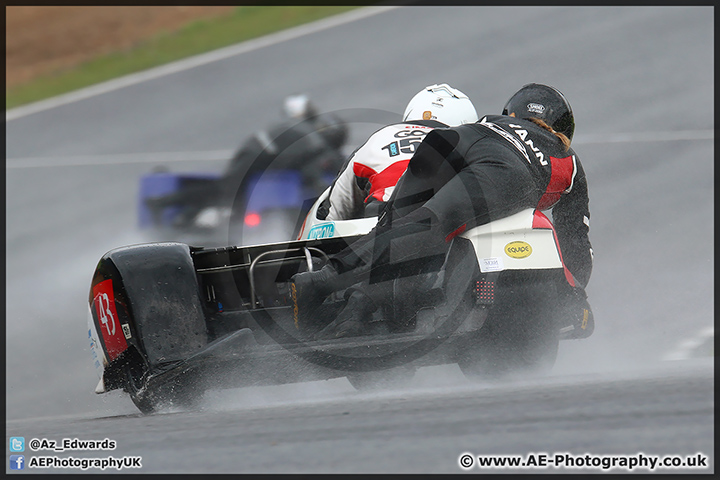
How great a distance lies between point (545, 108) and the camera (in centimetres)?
448

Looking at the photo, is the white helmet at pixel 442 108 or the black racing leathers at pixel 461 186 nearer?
the black racing leathers at pixel 461 186

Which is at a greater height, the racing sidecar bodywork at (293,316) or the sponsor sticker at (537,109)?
the sponsor sticker at (537,109)

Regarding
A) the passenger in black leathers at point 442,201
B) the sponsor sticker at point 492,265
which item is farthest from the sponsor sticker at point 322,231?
the sponsor sticker at point 492,265

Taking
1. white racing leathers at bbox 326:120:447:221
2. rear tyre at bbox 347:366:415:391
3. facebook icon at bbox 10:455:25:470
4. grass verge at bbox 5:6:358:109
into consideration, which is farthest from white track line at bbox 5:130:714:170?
facebook icon at bbox 10:455:25:470

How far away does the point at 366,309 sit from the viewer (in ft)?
13.2

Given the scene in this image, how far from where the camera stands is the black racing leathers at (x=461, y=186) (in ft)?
13.0

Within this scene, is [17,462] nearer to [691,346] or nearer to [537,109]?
[537,109]

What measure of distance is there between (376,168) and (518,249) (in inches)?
36.8

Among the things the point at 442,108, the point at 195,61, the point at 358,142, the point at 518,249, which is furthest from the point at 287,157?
the point at 195,61

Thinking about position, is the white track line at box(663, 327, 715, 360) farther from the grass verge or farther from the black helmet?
the grass verge

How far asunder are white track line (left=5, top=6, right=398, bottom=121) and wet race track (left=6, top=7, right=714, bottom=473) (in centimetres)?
7

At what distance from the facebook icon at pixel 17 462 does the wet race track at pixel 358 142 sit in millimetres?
53

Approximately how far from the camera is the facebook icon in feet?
10.7

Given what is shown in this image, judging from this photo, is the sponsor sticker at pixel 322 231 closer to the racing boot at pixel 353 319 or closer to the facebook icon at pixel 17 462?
the racing boot at pixel 353 319
